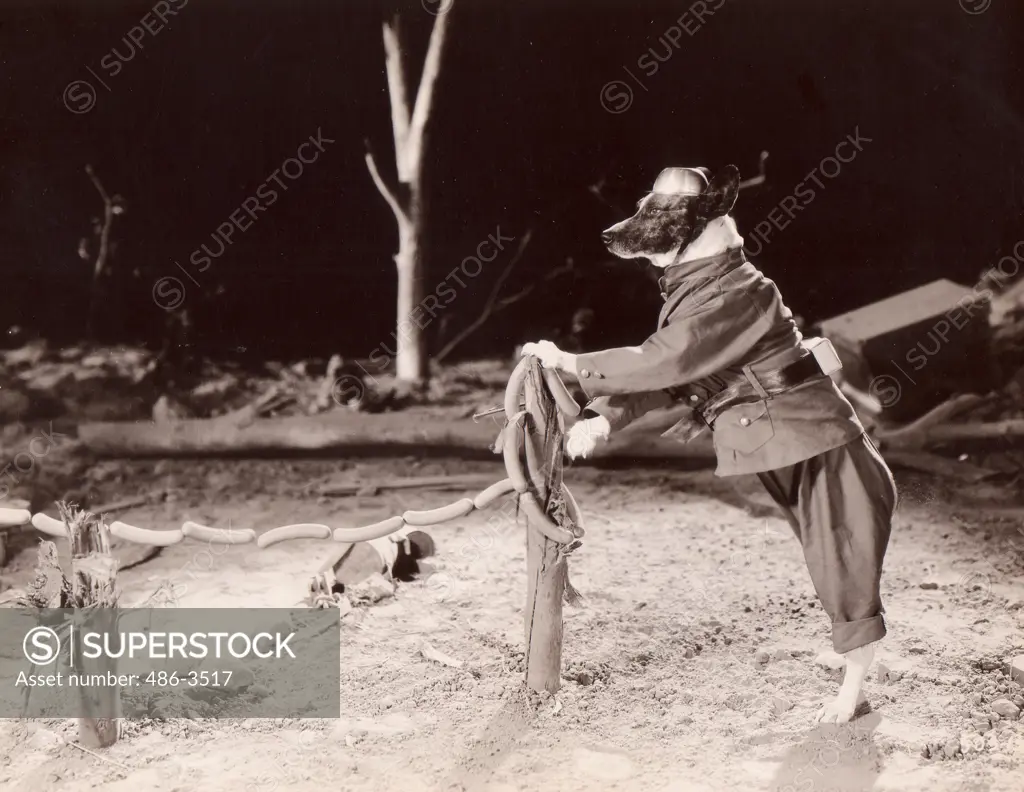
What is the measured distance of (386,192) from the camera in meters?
4.91

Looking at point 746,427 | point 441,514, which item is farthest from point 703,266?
point 441,514

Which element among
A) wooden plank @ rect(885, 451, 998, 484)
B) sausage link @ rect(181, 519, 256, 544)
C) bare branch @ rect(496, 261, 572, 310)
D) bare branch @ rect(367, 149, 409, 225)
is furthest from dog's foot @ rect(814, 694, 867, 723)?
bare branch @ rect(367, 149, 409, 225)

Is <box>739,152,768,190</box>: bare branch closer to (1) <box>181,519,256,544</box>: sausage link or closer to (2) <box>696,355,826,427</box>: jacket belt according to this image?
(2) <box>696,355,826,427</box>: jacket belt

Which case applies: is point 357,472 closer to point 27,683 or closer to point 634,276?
point 634,276

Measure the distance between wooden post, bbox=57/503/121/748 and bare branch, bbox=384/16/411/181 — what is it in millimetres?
2868

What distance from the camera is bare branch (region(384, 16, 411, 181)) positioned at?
4.49 meters

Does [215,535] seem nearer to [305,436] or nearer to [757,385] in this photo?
[757,385]

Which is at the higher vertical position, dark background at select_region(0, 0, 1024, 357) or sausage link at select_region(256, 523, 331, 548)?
dark background at select_region(0, 0, 1024, 357)

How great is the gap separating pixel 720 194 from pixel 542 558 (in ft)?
3.94

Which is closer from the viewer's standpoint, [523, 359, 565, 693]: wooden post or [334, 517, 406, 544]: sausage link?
[523, 359, 565, 693]: wooden post

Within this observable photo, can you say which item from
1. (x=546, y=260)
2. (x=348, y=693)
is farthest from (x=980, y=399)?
(x=348, y=693)

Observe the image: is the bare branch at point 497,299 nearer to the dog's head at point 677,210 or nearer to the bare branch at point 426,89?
the bare branch at point 426,89

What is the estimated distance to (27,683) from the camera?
2.81m

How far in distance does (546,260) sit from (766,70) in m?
1.52
